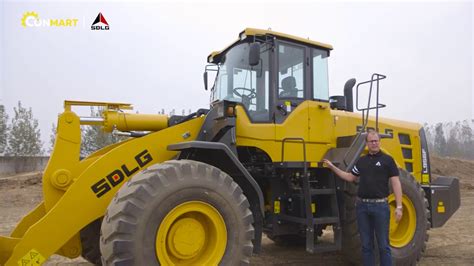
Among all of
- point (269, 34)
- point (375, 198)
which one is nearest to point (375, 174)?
point (375, 198)

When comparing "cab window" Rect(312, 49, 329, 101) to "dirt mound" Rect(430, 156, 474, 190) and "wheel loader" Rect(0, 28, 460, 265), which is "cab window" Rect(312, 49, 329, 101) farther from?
"dirt mound" Rect(430, 156, 474, 190)

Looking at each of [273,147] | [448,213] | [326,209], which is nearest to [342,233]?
[326,209]

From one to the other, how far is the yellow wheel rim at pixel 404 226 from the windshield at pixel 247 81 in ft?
7.75

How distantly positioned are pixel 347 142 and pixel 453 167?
73.9 feet

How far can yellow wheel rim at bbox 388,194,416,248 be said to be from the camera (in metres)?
5.83

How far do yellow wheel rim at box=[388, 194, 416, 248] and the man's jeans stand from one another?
44.1 inches

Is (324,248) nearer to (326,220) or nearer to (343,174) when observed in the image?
(326,220)

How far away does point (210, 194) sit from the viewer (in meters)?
4.16

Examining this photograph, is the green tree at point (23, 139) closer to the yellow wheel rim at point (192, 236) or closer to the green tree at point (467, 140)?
the yellow wheel rim at point (192, 236)

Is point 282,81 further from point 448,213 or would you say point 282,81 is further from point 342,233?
point 448,213

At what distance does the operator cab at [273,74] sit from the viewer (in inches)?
207

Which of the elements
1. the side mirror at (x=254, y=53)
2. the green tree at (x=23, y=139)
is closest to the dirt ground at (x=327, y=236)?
the side mirror at (x=254, y=53)

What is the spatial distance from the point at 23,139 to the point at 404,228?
109 feet

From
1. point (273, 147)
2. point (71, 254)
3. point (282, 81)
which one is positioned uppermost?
point (282, 81)
